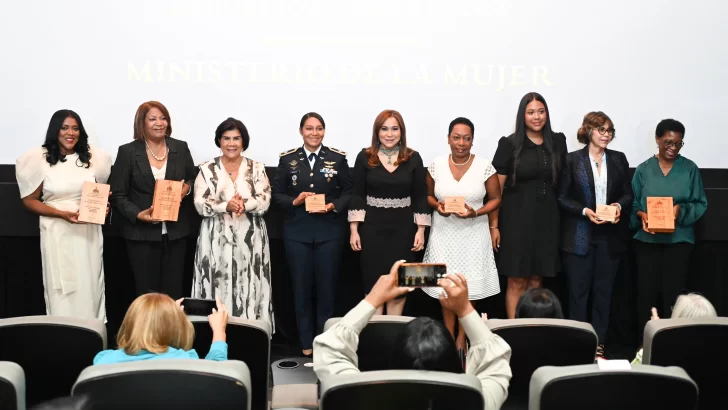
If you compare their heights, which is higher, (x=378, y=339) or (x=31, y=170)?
(x=31, y=170)

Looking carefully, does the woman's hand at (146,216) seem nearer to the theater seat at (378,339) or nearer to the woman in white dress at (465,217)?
the woman in white dress at (465,217)

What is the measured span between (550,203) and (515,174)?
0.96ft

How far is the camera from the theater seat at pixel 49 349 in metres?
2.42

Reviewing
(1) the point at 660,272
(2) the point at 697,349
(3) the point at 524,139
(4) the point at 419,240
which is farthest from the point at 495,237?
(2) the point at 697,349

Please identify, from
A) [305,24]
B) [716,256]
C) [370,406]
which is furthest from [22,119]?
[716,256]

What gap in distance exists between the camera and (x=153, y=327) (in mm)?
2240

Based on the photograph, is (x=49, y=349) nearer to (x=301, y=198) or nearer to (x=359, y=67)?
(x=301, y=198)

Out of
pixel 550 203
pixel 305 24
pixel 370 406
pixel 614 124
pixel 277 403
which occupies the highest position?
pixel 305 24

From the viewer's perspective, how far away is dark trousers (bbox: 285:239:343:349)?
15.1 feet

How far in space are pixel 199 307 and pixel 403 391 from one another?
3.78 ft

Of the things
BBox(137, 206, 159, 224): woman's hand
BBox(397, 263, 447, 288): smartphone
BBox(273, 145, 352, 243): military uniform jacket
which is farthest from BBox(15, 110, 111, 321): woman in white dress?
BBox(397, 263, 447, 288): smartphone

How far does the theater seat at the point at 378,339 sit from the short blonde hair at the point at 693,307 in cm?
110

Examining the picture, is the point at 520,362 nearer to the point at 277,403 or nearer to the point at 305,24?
the point at 277,403

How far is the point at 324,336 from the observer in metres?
2.06
